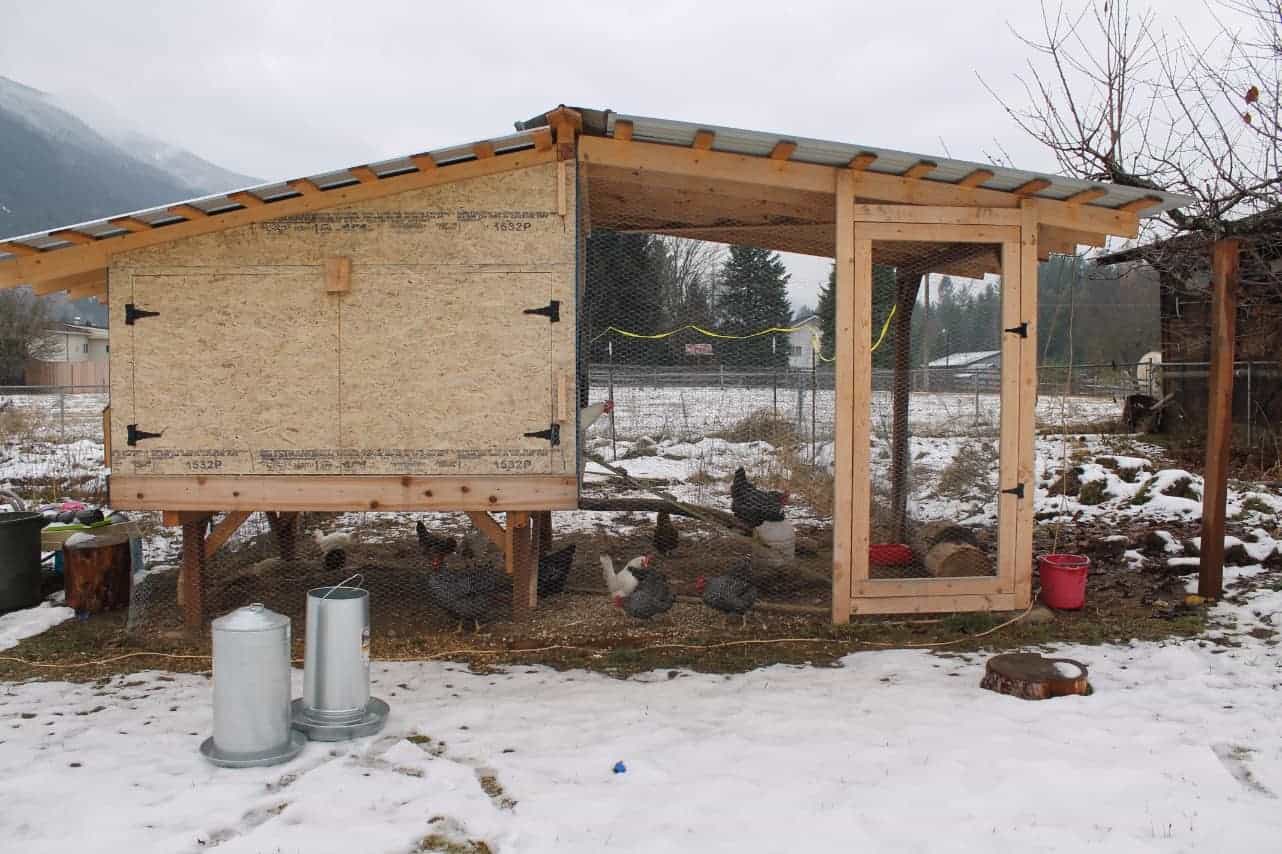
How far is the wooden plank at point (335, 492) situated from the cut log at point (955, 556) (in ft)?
7.55

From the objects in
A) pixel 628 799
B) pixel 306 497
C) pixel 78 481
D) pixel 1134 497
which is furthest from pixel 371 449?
pixel 1134 497

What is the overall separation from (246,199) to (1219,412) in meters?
5.86

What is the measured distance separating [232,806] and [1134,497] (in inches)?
327

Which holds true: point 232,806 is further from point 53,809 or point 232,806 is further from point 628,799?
point 628,799

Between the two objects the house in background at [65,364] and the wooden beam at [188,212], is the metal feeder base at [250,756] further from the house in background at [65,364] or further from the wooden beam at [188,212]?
the house in background at [65,364]

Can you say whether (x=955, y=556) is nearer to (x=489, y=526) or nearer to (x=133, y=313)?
(x=489, y=526)

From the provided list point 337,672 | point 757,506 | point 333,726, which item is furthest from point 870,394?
point 333,726

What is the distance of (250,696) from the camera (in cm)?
315

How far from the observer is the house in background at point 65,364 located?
29.5 m

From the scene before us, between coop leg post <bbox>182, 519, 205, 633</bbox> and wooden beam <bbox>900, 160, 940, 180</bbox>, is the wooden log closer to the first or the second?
coop leg post <bbox>182, 519, 205, 633</bbox>

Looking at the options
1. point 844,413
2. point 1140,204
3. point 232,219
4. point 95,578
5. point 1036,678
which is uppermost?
point 1140,204

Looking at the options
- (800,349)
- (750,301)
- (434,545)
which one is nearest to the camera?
(434,545)

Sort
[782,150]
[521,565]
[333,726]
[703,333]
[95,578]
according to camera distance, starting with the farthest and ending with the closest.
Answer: [703,333] < [95,578] < [521,565] < [782,150] < [333,726]

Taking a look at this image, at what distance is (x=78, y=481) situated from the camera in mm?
9508
